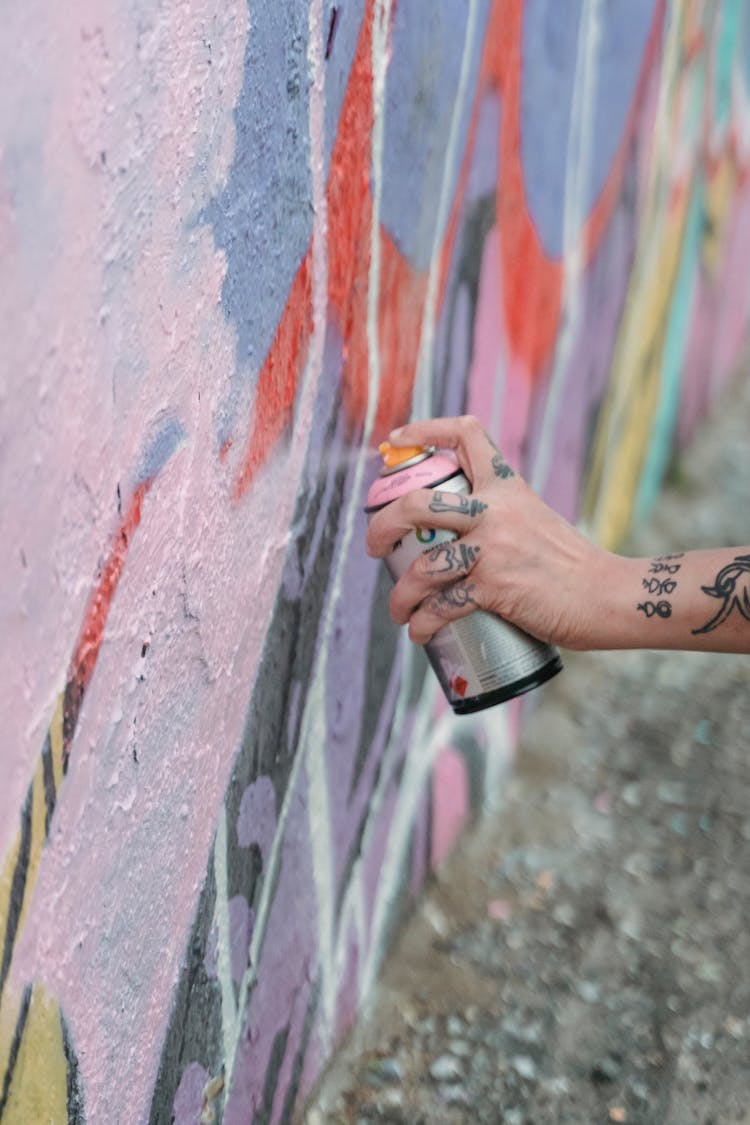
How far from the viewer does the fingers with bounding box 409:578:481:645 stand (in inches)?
66.5

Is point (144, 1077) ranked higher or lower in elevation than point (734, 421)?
higher

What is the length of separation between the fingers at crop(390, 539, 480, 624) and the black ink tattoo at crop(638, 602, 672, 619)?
0.85 feet

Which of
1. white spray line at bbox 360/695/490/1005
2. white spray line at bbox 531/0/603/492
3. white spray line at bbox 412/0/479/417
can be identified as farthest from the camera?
white spray line at bbox 531/0/603/492

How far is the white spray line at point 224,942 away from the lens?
180cm

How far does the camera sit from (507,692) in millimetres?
1721

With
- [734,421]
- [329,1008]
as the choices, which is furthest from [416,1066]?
[734,421]

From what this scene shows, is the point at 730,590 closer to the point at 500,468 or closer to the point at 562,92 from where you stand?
the point at 500,468

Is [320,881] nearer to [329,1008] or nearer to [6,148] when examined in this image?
[329,1008]

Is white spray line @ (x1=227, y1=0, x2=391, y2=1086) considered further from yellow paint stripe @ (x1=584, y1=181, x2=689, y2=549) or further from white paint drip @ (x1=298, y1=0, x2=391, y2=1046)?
yellow paint stripe @ (x1=584, y1=181, x2=689, y2=549)

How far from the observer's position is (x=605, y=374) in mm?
3744

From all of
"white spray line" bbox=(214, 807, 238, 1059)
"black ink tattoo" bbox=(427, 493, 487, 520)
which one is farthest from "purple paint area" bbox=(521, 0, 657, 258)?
"white spray line" bbox=(214, 807, 238, 1059)

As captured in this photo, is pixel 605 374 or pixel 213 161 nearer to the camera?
pixel 213 161

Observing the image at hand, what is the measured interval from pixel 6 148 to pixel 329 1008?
1749mm

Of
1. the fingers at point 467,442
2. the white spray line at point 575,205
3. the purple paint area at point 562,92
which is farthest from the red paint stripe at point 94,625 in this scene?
the white spray line at point 575,205
